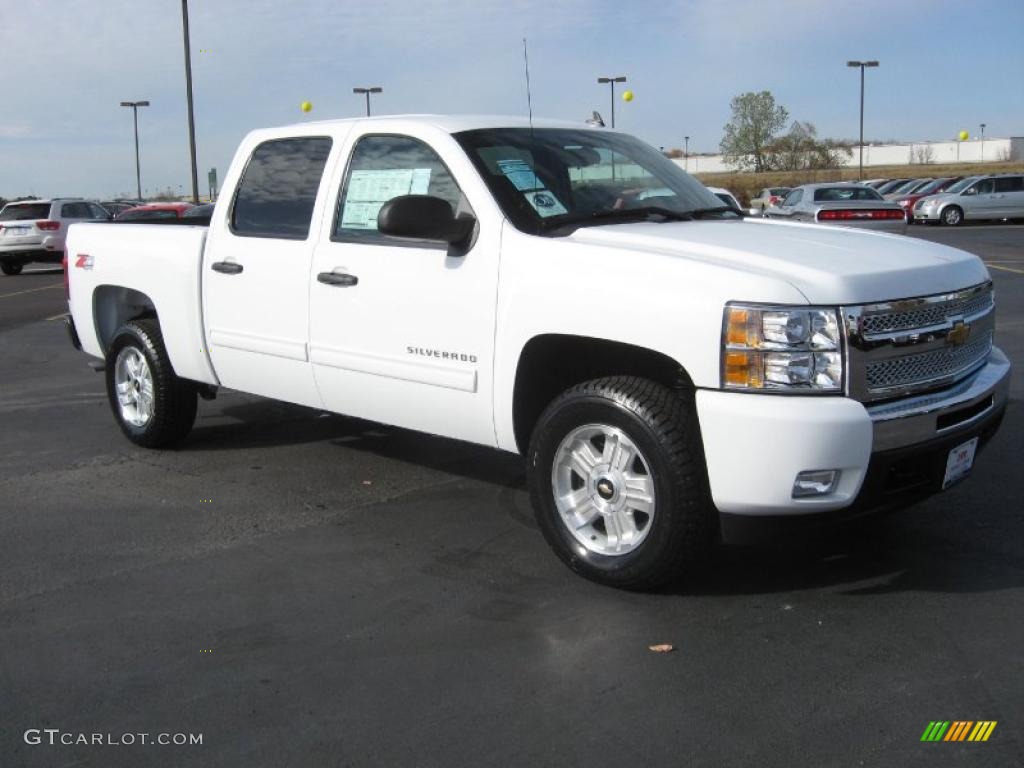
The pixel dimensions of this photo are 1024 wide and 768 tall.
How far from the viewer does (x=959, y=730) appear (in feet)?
10.6

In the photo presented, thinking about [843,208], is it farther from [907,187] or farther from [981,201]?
[907,187]

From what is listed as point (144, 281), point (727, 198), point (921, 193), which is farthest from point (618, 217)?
point (921, 193)

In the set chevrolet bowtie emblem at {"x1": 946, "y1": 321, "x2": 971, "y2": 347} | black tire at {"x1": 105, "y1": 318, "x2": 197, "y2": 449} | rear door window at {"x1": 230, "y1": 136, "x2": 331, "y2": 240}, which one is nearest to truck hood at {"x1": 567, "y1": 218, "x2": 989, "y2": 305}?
chevrolet bowtie emblem at {"x1": 946, "y1": 321, "x2": 971, "y2": 347}

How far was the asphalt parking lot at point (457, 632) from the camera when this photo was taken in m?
3.25

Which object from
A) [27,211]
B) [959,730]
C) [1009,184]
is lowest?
[959,730]

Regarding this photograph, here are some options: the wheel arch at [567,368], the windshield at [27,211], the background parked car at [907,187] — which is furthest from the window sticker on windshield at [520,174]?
the background parked car at [907,187]

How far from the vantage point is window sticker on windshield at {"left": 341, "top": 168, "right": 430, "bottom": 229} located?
5.18 m

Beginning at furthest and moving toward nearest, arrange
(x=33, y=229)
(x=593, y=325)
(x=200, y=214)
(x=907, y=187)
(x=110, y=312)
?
(x=907, y=187) → (x=33, y=229) → (x=200, y=214) → (x=110, y=312) → (x=593, y=325)

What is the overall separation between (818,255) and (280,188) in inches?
113

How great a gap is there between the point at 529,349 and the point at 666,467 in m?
0.84

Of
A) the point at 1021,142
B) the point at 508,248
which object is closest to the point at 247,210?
the point at 508,248

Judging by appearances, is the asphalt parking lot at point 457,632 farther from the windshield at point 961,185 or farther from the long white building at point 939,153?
the long white building at point 939,153

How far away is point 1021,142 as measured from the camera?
10694 centimetres

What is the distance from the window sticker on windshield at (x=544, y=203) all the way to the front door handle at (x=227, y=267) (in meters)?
1.77
